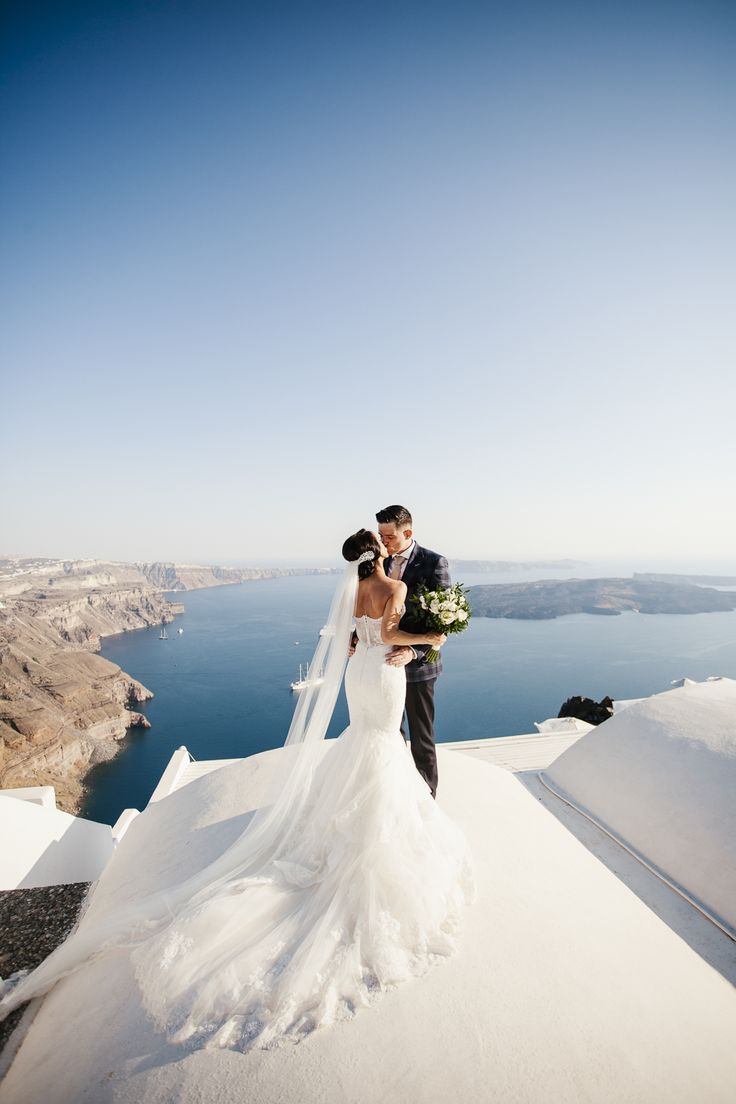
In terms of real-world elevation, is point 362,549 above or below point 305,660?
above

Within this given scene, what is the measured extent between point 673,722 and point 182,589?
460 ft

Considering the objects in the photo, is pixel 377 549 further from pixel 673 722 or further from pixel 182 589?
pixel 182 589

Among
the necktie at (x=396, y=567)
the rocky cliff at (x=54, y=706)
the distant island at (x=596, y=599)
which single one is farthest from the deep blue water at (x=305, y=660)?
the necktie at (x=396, y=567)

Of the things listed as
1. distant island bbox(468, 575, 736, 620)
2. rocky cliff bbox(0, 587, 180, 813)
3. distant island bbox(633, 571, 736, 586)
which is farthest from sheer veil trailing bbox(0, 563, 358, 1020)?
distant island bbox(633, 571, 736, 586)

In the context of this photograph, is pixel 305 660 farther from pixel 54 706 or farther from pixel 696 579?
pixel 696 579

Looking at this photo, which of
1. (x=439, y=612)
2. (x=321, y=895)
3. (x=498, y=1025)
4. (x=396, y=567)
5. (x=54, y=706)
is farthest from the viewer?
(x=54, y=706)

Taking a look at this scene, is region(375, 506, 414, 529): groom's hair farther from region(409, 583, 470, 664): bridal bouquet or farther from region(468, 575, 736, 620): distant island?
region(468, 575, 736, 620): distant island

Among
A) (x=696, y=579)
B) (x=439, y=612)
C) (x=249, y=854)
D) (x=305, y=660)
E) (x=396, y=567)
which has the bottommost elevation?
(x=305, y=660)

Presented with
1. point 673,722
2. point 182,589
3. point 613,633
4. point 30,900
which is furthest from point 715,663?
point 182,589

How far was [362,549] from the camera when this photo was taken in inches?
108

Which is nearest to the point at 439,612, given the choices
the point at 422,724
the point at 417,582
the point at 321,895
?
the point at 417,582

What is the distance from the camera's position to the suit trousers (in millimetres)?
3207

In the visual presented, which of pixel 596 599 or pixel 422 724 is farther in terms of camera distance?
pixel 596 599

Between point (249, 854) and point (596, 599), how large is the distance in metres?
96.3
